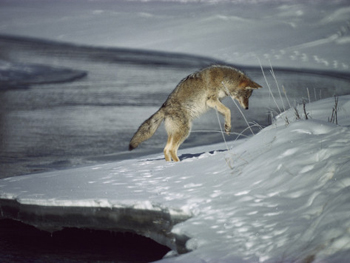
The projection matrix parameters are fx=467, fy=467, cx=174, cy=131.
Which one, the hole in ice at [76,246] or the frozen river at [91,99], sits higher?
the frozen river at [91,99]

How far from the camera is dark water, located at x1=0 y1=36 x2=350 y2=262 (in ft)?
13.2

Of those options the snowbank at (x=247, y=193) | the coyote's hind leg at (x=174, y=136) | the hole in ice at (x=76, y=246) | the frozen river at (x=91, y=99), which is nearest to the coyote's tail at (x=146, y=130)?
the coyote's hind leg at (x=174, y=136)

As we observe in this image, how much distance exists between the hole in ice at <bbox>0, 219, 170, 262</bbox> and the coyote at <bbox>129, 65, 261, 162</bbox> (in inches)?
80.7

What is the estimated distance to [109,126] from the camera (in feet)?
31.6

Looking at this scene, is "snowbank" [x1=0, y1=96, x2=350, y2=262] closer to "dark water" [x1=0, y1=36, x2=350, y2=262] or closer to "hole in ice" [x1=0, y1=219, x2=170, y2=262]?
"hole in ice" [x1=0, y1=219, x2=170, y2=262]

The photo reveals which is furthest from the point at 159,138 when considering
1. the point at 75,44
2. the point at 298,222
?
the point at 75,44

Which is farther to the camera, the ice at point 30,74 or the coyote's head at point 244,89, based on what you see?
the ice at point 30,74

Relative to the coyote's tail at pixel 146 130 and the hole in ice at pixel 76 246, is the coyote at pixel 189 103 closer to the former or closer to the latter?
the coyote's tail at pixel 146 130

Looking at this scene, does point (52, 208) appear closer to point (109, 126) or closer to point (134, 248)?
point (134, 248)

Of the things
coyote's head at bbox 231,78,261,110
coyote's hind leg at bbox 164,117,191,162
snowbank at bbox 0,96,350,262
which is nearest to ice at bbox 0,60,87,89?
coyote's head at bbox 231,78,261,110

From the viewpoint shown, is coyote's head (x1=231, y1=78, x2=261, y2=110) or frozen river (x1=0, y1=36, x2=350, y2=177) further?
frozen river (x1=0, y1=36, x2=350, y2=177)

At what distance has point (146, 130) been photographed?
616 cm

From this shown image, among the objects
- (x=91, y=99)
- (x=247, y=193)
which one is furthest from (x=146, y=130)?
(x=91, y=99)

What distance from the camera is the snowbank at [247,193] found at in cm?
284
